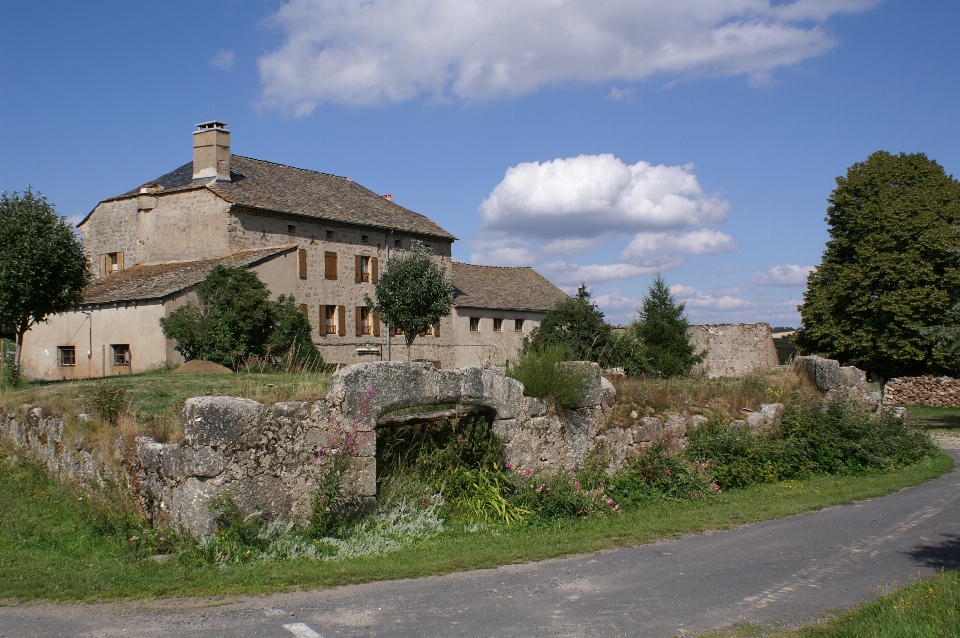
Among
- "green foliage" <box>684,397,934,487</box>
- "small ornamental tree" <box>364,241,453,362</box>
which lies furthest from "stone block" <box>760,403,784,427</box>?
"small ornamental tree" <box>364,241,453,362</box>

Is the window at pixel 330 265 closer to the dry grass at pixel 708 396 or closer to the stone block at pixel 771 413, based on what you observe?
the dry grass at pixel 708 396

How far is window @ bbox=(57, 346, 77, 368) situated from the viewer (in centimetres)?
2738

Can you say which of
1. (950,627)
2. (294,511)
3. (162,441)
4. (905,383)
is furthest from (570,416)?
(905,383)

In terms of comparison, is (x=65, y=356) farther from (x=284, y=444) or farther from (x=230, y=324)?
(x=284, y=444)

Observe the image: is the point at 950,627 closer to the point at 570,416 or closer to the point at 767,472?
the point at 570,416

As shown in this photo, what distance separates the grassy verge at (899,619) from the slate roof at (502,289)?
32.9m

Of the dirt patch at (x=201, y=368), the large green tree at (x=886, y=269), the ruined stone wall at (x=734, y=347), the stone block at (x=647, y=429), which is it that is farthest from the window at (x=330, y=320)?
the stone block at (x=647, y=429)

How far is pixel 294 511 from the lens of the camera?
857cm

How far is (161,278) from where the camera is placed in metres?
27.8

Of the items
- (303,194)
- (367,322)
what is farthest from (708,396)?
(303,194)

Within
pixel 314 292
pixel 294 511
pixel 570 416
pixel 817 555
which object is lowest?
pixel 817 555

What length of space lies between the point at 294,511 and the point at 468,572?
2.26 meters

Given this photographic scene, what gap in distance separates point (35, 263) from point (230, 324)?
20.2ft

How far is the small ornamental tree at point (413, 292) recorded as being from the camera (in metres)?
31.6
